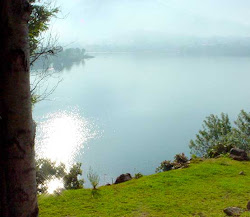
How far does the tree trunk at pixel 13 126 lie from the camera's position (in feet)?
4.92

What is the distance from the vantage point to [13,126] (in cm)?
151

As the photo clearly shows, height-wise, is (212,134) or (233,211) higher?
(212,134)

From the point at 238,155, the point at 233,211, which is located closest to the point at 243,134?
the point at 238,155

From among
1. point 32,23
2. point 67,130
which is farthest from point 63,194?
point 67,130

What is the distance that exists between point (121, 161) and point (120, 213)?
4482cm

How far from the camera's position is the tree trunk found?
1.50 m

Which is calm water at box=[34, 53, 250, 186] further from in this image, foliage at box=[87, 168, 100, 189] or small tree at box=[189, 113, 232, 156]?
foliage at box=[87, 168, 100, 189]

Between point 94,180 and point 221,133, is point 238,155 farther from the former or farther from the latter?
point 221,133

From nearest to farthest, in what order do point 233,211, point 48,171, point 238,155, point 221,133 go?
point 233,211
point 238,155
point 48,171
point 221,133

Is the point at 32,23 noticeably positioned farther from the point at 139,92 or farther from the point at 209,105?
the point at 139,92

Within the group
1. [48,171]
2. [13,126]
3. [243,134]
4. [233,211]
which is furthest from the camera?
[243,134]

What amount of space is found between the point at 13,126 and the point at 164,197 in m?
5.61

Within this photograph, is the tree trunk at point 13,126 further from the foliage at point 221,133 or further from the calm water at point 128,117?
the calm water at point 128,117

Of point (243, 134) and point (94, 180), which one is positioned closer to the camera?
point (94, 180)
